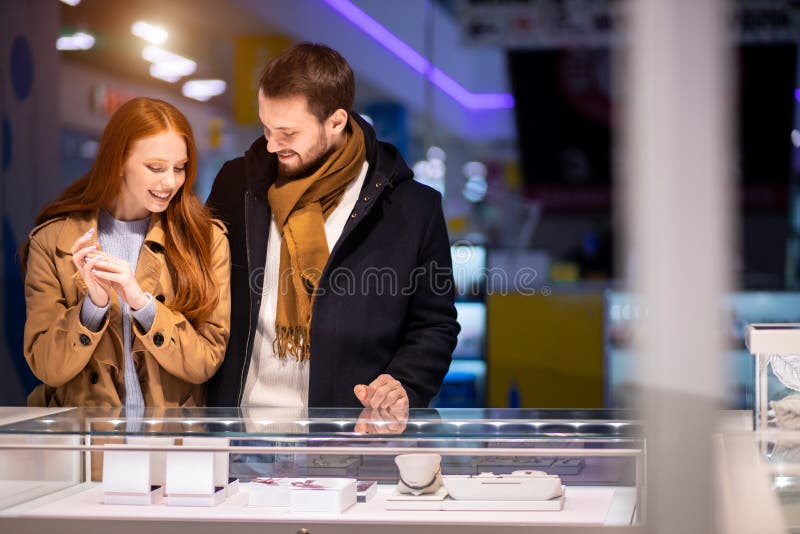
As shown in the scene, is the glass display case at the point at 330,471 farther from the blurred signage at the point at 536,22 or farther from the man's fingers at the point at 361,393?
the blurred signage at the point at 536,22

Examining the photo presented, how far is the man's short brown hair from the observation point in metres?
2.56

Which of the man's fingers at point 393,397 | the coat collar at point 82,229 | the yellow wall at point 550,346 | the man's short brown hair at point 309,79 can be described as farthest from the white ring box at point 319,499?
the yellow wall at point 550,346

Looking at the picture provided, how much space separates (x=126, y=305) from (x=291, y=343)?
0.41 m

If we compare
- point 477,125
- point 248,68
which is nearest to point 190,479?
point 248,68

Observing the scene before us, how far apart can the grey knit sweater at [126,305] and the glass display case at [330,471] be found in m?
0.34

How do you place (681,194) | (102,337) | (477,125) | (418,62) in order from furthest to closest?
(477,125) < (418,62) < (102,337) < (681,194)

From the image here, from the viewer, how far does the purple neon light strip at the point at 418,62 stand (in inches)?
287

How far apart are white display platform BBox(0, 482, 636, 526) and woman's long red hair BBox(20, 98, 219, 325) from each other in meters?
0.68

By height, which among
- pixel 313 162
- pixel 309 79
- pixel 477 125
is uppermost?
pixel 477 125

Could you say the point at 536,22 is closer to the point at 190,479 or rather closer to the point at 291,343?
the point at 291,343

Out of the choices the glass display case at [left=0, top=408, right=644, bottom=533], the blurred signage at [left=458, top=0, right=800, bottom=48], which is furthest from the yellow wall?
the glass display case at [left=0, top=408, right=644, bottom=533]

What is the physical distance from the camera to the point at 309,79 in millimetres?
2564

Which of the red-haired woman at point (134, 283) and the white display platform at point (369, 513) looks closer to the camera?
the white display platform at point (369, 513)

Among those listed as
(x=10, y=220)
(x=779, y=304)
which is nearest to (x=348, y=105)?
(x=10, y=220)
